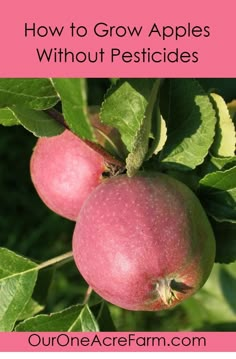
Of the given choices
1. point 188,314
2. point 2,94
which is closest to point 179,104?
point 2,94

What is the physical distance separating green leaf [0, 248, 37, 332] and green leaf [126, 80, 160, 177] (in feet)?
1.15

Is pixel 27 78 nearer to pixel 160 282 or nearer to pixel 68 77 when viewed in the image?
pixel 68 77

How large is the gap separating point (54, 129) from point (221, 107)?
1.00ft

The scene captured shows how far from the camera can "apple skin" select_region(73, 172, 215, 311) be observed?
3.30 ft

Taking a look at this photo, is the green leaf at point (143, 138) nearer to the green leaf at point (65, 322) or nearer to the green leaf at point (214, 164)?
the green leaf at point (214, 164)

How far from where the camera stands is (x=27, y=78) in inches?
41.9

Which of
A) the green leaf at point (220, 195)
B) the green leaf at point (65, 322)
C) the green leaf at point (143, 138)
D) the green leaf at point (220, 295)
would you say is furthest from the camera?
the green leaf at point (220, 295)

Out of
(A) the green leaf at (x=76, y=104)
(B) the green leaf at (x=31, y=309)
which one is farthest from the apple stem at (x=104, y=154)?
(B) the green leaf at (x=31, y=309)

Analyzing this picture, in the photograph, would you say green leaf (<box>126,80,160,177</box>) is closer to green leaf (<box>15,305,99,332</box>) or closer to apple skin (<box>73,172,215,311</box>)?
apple skin (<box>73,172,215,311</box>)

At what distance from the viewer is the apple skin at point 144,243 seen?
1005 mm

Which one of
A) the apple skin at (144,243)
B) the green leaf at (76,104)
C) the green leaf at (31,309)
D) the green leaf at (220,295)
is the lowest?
the green leaf at (220,295)

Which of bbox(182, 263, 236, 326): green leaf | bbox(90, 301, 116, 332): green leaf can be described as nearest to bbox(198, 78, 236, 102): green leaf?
bbox(90, 301, 116, 332): green leaf

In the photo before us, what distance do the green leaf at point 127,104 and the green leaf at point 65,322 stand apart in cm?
37

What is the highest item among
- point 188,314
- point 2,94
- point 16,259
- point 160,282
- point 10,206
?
point 2,94
